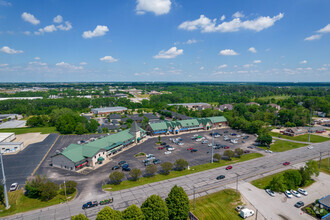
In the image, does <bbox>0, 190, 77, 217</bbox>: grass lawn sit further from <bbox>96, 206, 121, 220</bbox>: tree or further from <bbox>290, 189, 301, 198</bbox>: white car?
<bbox>290, 189, 301, 198</bbox>: white car

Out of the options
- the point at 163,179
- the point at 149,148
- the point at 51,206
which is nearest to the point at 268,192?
the point at 163,179

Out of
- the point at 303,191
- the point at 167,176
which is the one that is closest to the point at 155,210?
the point at 167,176

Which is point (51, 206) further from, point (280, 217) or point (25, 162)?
point (280, 217)

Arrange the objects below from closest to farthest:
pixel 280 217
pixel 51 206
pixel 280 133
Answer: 1. pixel 280 217
2. pixel 51 206
3. pixel 280 133

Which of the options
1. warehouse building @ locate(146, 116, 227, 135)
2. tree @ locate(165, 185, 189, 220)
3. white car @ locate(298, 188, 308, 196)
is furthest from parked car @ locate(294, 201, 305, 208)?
warehouse building @ locate(146, 116, 227, 135)

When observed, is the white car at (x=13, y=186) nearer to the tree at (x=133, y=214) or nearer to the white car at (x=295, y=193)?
the tree at (x=133, y=214)

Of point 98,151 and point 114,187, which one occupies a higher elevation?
point 98,151
